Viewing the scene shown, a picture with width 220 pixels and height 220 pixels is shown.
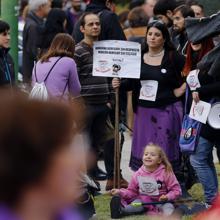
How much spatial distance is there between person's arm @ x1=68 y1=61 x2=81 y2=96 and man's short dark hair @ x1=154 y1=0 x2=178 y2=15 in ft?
7.13

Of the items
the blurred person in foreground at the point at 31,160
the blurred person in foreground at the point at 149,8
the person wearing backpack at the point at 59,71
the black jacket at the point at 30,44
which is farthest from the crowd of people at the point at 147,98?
the blurred person in foreground at the point at 31,160

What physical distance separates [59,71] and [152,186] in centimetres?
136

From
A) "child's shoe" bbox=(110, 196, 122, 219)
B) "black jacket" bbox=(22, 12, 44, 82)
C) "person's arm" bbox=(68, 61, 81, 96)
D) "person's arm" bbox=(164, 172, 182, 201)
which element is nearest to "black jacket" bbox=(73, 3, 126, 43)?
"person's arm" bbox=(68, 61, 81, 96)

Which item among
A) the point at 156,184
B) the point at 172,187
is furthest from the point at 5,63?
the point at 172,187

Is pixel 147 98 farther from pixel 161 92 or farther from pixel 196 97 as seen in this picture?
pixel 196 97

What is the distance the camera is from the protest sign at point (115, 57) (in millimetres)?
8055

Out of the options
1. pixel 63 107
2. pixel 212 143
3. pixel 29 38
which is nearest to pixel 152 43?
pixel 212 143

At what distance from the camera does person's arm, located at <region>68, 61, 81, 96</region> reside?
7.74m

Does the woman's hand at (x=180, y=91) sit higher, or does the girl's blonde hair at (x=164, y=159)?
the woman's hand at (x=180, y=91)

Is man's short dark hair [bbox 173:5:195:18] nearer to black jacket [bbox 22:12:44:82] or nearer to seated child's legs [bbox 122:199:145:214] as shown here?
seated child's legs [bbox 122:199:145:214]

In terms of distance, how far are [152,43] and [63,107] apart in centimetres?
612

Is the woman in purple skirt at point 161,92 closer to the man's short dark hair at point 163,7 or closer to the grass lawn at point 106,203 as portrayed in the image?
the grass lawn at point 106,203

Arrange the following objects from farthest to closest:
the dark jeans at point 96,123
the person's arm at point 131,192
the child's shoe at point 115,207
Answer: the dark jeans at point 96,123 → the person's arm at point 131,192 → the child's shoe at point 115,207

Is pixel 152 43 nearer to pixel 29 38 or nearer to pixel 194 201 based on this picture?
pixel 194 201
